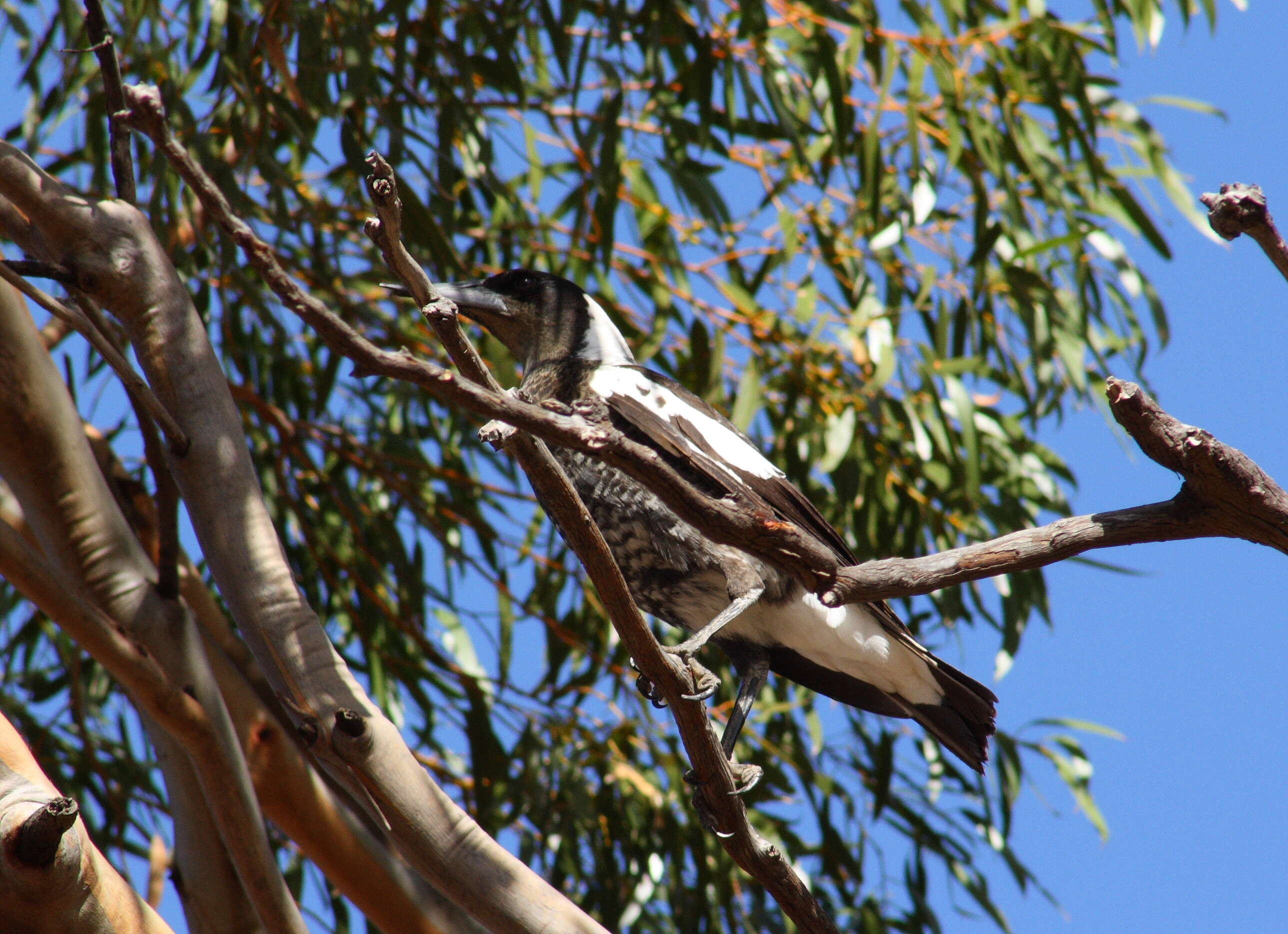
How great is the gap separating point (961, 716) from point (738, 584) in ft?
1.47

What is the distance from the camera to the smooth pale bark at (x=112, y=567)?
1.59 meters

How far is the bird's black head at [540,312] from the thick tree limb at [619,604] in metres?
0.97

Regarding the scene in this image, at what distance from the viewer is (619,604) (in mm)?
1374

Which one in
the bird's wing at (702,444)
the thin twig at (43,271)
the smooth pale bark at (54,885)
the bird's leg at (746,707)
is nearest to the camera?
the smooth pale bark at (54,885)

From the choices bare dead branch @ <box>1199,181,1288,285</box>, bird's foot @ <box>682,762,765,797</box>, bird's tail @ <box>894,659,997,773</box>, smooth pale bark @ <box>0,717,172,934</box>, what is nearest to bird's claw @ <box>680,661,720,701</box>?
bird's foot @ <box>682,762,765,797</box>

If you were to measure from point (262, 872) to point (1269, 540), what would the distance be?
1192mm

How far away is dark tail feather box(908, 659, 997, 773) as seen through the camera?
208 centimetres

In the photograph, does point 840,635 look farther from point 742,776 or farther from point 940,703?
point 742,776

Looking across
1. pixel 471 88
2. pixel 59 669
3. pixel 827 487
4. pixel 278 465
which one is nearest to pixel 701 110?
pixel 471 88

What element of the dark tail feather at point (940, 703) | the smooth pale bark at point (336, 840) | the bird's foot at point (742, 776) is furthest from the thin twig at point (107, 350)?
the dark tail feather at point (940, 703)

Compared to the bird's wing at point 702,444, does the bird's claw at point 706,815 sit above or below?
below

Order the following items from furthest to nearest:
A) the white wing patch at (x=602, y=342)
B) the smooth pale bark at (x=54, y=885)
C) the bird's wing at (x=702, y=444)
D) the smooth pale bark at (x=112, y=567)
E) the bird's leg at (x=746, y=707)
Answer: the white wing patch at (x=602, y=342)
the bird's wing at (x=702, y=444)
the bird's leg at (x=746, y=707)
the smooth pale bark at (x=112, y=567)
the smooth pale bark at (x=54, y=885)

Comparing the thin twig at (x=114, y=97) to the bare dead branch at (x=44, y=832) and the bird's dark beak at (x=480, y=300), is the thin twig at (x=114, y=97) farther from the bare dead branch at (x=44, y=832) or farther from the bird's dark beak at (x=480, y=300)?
the bird's dark beak at (x=480, y=300)

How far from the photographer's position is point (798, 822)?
3.13 metres
